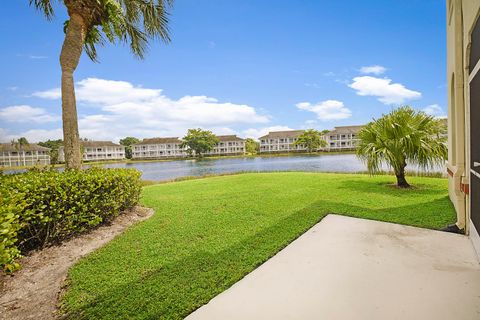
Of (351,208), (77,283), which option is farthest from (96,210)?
(351,208)

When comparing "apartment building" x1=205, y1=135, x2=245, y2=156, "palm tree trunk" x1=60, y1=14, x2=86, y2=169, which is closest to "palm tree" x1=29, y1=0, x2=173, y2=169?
"palm tree trunk" x1=60, y1=14, x2=86, y2=169

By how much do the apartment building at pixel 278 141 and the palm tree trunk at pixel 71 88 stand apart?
252 ft

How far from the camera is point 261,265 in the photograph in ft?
9.89

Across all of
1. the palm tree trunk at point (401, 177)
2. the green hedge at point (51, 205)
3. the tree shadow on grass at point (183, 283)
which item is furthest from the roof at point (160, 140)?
the tree shadow on grass at point (183, 283)

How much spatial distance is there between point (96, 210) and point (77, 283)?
6.46 ft

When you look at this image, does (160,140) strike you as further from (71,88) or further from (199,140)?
(71,88)

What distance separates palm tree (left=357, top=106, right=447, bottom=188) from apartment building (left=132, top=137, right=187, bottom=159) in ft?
269

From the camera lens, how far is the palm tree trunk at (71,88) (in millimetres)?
5730

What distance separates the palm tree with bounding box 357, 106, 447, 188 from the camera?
7340 mm

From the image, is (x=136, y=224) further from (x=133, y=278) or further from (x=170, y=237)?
(x=133, y=278)

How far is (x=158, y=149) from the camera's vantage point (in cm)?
8812

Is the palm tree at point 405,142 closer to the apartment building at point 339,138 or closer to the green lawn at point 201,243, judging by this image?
the green lawn at point 201,243

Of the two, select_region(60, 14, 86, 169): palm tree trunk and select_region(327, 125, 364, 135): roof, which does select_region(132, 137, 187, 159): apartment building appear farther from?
select_region(60, 14, 86, 169): palm tree trunk

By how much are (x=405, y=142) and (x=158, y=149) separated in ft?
289
